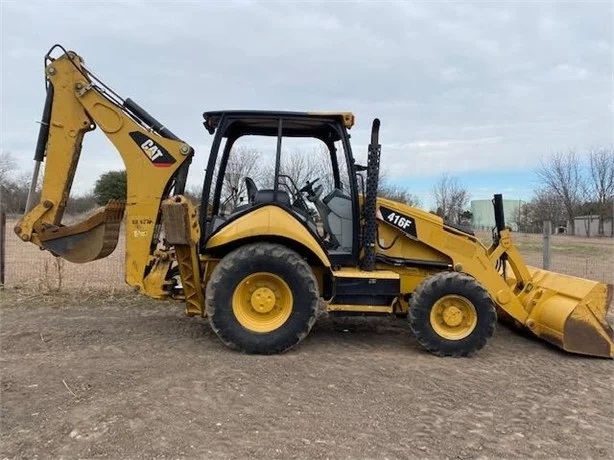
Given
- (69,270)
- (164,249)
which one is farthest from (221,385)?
(69,270)

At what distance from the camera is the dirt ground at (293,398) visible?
3.69 meters

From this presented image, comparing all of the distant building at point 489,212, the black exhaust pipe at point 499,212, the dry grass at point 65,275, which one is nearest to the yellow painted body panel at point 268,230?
the black exhaust pipe at point 499,212

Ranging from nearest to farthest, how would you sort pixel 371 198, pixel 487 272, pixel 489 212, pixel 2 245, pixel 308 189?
pixel 371 198
pixel 487 272
pixel 308 189
pixel 2 245
pixel 489 212

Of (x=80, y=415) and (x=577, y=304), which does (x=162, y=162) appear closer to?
(x=80, y=415)

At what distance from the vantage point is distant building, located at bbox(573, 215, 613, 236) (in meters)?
55.6

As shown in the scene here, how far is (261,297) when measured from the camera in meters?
5.81

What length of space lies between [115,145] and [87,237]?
1.09m

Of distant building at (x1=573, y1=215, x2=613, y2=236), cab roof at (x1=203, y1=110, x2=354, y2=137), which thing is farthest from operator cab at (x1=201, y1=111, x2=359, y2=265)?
distant building at (x1=573, y1=215, x2=613, y2=236)

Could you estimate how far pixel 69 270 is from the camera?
35.2 ft

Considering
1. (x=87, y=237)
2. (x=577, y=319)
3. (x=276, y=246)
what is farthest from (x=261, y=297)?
(x=577, y=319)

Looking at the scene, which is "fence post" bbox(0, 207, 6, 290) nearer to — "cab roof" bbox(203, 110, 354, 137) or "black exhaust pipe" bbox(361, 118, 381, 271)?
"cab roof" bbox(203, 110, 354, 137)

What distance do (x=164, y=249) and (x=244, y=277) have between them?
1.22m

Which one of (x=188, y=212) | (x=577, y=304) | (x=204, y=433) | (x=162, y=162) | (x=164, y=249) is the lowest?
(x=204, y=433)

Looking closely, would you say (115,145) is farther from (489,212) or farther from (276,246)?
(489,212)
